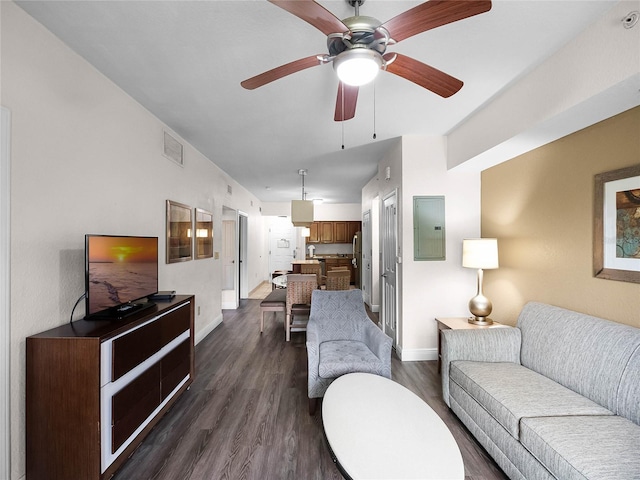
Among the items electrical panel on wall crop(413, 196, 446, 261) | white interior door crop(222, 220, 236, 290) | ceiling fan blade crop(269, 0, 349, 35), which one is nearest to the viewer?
ceiling fan blade crop(269, 0, 349, 35)

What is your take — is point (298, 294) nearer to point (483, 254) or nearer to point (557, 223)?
point (483, 254)

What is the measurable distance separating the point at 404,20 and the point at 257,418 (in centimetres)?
273

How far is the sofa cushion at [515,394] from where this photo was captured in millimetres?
1608

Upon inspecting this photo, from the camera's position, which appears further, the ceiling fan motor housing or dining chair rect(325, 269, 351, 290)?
dining chair rect(325, 269, 351, 290)

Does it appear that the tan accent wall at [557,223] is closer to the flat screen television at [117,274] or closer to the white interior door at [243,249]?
the flat screen television at [117,274]

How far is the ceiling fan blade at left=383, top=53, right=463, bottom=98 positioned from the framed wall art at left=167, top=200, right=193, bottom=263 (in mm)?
2669

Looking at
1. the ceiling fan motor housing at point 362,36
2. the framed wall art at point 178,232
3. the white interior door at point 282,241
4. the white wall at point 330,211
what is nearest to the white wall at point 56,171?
the framed wall art at point 178,232

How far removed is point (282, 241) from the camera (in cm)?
948

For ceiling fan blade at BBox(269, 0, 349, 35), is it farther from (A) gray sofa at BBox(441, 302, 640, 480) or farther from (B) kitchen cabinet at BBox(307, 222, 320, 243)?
(B) kitchen cabinet at BBox(307, 222, 320, 243)

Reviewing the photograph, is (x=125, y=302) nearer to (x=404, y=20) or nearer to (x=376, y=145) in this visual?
(x=404, y=20)

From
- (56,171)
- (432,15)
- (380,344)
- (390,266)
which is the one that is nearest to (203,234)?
(56,171)

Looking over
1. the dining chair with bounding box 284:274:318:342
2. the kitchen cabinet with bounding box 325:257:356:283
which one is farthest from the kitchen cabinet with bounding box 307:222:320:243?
the dining chair with bounding box 284:274:318:342

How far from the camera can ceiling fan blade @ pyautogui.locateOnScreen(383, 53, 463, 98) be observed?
1412 millimetres

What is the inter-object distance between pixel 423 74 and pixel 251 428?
8.63ft
